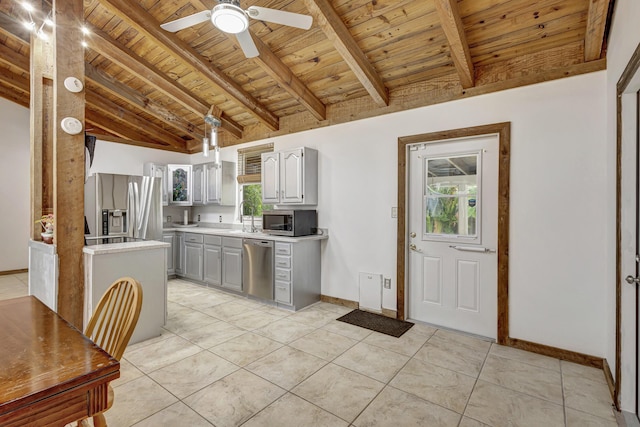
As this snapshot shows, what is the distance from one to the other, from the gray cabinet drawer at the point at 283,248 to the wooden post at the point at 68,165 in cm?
199

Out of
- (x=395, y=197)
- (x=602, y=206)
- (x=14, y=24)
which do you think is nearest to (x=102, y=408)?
(x=395, y=197)

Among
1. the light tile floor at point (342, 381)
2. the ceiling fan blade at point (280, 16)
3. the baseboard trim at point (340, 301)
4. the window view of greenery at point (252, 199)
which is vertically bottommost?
the light tile floor at point (342, 381)

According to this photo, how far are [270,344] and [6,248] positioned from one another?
6061 millimetres

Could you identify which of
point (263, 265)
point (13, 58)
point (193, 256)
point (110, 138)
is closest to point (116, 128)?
point (110, 138)

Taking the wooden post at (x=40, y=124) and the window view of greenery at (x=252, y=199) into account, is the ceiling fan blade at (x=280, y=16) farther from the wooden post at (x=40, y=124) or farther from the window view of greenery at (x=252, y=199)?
the window view of greenery at (x=252, y=199)

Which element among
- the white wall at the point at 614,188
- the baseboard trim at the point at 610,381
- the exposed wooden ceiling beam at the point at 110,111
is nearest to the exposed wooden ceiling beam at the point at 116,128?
the exposed wooden ceiling beam at the point at 110,111

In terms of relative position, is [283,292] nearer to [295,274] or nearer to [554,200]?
[295,274]

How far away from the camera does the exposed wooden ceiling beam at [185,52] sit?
306 centimetres

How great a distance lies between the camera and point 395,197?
3.63m

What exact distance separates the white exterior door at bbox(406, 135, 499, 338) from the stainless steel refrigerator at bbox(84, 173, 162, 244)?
362 centimetres

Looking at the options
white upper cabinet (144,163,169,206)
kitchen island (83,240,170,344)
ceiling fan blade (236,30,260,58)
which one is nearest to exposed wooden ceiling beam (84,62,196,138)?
white upper cabinet (144,163,169,206)

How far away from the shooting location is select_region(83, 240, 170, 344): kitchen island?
8.91 ft

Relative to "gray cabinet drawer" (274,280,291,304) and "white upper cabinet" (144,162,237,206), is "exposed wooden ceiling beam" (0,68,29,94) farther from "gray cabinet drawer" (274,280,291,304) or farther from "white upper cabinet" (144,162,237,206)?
"gray cabinet drawer" (274,280,291,304)

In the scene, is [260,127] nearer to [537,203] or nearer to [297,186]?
[297,186]
